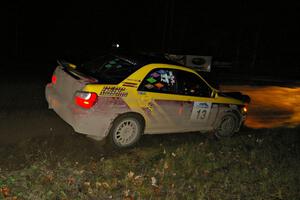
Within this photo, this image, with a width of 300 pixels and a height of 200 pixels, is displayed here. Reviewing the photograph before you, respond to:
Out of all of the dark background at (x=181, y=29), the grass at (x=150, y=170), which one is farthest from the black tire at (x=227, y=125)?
the dark background at (x=181, y=29)

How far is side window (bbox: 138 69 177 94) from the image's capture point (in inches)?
258

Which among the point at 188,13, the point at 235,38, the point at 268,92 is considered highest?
the point at 188,13

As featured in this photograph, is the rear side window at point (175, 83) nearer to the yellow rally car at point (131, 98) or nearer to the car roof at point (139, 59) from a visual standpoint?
the yellow rally car at point (131, 98)

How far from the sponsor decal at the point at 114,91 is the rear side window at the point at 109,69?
4.4 inches

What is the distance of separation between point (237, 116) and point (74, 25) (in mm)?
27256

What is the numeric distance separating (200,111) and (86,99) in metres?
2.52

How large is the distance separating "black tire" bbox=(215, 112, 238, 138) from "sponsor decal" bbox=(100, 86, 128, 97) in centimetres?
265

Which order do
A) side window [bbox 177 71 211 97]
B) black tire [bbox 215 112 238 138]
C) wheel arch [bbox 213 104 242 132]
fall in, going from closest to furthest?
side window [bbox 177 71 211 97]
wheel arch [bbox 213 104 242 132]
black tire [bbox 215 112 238 138]

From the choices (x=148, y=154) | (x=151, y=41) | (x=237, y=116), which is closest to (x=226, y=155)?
(x=148, y=154)

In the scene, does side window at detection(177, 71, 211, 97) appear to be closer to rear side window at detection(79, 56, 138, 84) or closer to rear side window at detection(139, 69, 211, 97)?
rear side window at detection(139, 69, 211, 97)

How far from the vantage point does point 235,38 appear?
37.6m

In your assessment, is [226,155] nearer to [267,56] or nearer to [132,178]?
[132,178]

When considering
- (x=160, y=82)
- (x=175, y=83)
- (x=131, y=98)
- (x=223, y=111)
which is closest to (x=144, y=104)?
(x=131, y=98)

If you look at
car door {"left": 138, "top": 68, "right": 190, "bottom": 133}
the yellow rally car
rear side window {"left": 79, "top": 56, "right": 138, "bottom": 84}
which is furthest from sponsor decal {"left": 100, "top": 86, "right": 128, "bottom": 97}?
car door {"left": 138, "top": 68, "right": 190, "bottom": 133}
